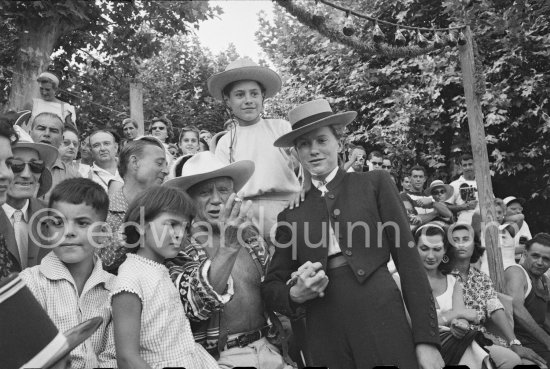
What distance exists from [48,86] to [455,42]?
582 centimetres

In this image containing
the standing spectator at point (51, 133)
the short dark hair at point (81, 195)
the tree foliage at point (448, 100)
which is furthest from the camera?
the tree foliage at point (448, 100)

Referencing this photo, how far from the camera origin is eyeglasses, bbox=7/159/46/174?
3455 mm

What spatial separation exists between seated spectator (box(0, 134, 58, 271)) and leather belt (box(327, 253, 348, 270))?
144cm

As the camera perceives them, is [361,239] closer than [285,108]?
Yes

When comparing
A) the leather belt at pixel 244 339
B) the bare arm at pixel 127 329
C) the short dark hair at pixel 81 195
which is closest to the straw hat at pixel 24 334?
the bare arm at pixel 127 329

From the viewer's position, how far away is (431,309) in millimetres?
2908

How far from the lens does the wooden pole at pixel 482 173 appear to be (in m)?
7.94

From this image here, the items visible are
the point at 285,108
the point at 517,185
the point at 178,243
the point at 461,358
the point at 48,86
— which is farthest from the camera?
the point at 285,108

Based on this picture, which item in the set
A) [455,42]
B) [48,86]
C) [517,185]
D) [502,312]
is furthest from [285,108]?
[502,312]

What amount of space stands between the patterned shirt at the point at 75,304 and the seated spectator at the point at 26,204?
24 centimetres

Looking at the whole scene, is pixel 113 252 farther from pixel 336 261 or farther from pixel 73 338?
pixel 73 338

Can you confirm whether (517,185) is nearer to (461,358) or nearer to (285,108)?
(285,108)

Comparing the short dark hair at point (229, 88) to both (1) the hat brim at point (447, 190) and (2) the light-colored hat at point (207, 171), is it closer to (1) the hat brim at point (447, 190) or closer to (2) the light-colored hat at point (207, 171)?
(2) the light-colored hat at point (207, 171)

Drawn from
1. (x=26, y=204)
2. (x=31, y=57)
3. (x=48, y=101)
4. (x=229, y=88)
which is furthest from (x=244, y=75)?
(x=31, y=57)
